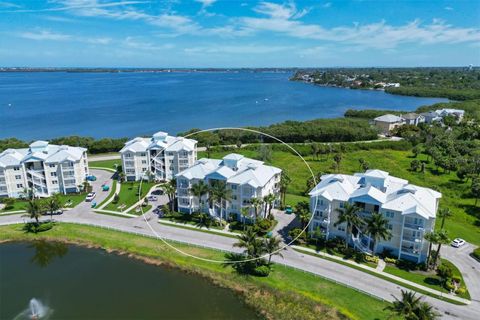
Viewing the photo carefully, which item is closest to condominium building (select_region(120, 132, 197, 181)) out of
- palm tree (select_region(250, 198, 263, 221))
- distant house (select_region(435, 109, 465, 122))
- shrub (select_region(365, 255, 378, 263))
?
palm tree (select_region(250, 198, 263, 221))

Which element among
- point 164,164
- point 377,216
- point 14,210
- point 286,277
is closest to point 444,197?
point 377,216

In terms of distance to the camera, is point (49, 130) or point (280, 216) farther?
point (49, 130)

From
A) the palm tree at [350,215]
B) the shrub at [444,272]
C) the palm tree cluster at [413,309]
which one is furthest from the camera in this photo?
the palm tree at [350,215]

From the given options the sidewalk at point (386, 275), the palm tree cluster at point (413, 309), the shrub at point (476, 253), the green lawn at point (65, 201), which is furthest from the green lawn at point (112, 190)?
the shrub at point (476, 253)

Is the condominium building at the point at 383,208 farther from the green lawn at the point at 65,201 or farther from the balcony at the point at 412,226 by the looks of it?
the green lawn at the point at 65,201

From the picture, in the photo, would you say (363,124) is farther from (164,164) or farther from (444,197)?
(164,164)

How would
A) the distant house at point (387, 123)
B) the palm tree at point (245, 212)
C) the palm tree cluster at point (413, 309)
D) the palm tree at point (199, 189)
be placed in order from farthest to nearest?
the distant house at point (387, 123), the palm tree at point (199, 189), the palm tree at point (245, 212), the palm tree cluster at point (413, 309)

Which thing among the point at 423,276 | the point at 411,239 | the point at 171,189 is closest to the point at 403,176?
the point at 411,239

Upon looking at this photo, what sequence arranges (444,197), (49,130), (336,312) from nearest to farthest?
(336,312), (444,197), (49,130)
